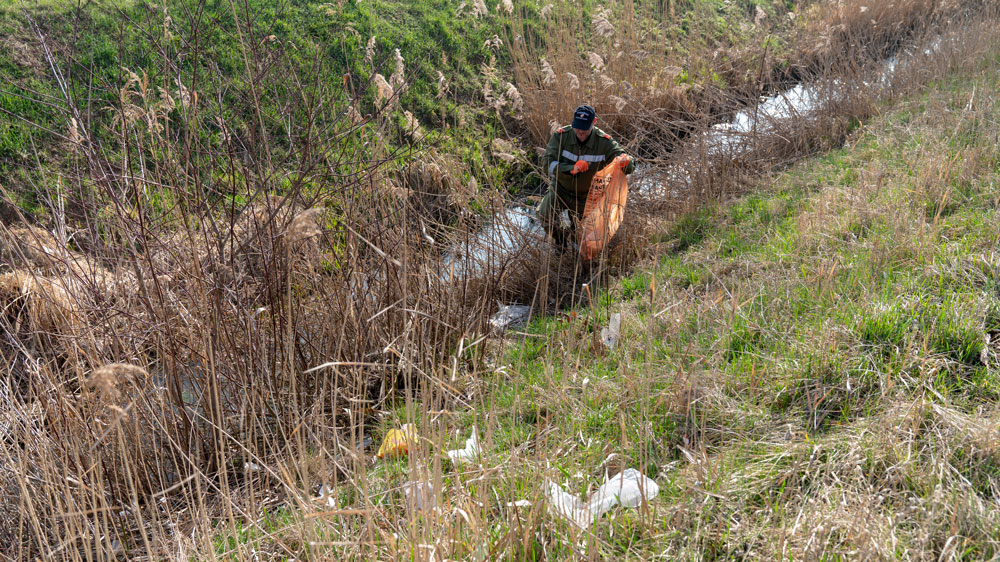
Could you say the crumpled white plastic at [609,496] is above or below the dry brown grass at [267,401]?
below

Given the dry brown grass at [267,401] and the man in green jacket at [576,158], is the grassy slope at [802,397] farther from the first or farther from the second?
the man in green jacket at [576,158]

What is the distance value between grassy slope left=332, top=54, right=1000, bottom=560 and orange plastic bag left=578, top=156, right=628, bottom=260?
0.48 m

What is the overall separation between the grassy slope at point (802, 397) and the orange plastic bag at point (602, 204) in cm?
48

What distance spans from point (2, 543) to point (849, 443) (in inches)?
133

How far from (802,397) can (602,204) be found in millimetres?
2626

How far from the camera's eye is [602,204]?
5238 millimetres

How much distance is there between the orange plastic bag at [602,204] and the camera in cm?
512

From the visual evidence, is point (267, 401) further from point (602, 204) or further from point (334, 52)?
point (334, 52)

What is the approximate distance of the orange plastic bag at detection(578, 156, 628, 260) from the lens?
5.12 metres

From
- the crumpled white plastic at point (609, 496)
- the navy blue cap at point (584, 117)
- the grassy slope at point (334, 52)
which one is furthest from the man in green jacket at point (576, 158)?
the crumpled white plastic at point (609, 496)

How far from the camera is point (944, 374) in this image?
2762 millimetres

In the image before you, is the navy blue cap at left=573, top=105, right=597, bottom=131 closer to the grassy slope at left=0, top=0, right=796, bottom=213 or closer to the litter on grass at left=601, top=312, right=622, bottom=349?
the grassy slope at left=0, top=0, right=796, bottom=213

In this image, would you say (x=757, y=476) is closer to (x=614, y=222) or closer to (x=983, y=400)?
(x=983, y=400)

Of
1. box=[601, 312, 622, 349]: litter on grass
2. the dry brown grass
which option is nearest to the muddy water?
the dry brown grass
